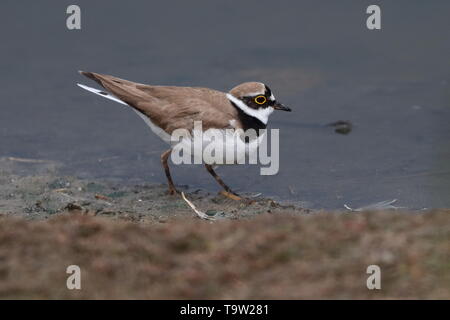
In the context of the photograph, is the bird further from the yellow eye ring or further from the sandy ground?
the sandy ground

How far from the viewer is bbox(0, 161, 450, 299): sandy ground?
5.16 metres

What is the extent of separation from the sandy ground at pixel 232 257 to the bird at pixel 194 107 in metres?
1.30

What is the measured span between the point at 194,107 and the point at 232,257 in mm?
2669

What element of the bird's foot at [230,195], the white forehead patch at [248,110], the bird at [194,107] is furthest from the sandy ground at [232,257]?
the white forehead patch at [248,110]

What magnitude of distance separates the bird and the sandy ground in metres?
1.30

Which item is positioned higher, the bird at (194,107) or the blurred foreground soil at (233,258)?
the bird at (194,107)

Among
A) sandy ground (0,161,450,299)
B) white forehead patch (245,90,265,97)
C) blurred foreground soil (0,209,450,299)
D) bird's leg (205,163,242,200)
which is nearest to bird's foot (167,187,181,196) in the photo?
bird's leg (205,163,242,200)

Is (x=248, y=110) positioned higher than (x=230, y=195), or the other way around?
(x=248, y=110)

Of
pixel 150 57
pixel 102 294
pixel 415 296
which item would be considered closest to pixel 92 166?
pixel 150 57

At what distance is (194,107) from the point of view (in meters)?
7.97

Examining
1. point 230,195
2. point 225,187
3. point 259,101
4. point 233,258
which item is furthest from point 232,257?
point 259,101

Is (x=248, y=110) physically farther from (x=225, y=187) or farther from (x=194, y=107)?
(x=225, y=187)

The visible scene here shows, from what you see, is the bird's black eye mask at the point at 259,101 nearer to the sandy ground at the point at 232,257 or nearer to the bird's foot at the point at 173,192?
the bird's foot at the point at 173,192

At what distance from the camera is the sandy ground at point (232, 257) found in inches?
203
